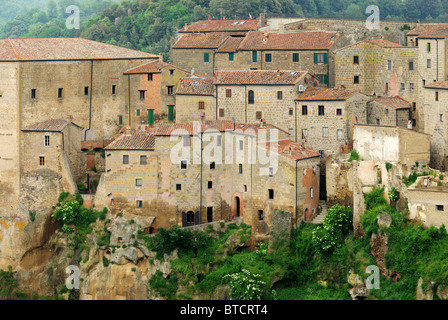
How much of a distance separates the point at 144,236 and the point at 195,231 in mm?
3537

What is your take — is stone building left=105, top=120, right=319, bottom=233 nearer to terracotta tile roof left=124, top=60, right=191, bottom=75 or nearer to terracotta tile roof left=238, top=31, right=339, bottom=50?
terracotta tile roof left=124, top=60, right=191, bottom=75

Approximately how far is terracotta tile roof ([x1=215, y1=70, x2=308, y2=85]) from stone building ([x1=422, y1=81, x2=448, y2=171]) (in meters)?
9.65

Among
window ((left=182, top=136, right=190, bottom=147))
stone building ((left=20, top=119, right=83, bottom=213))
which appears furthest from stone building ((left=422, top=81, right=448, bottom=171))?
stone building ((left=20, top=119, right=83, bottom=213))

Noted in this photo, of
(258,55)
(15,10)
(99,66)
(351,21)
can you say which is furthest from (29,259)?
(15,10)

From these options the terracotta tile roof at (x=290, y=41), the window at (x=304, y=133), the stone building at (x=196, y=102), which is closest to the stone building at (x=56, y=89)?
the stone building at (x=196, y=102)

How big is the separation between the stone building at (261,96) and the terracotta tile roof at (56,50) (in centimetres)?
781

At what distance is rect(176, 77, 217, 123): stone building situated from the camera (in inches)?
3000

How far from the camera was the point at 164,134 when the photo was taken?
7206cm

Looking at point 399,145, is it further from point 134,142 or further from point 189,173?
point 134,142

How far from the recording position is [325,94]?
7375cm

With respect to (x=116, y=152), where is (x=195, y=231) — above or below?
below

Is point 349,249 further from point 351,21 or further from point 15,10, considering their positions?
point 15,10
